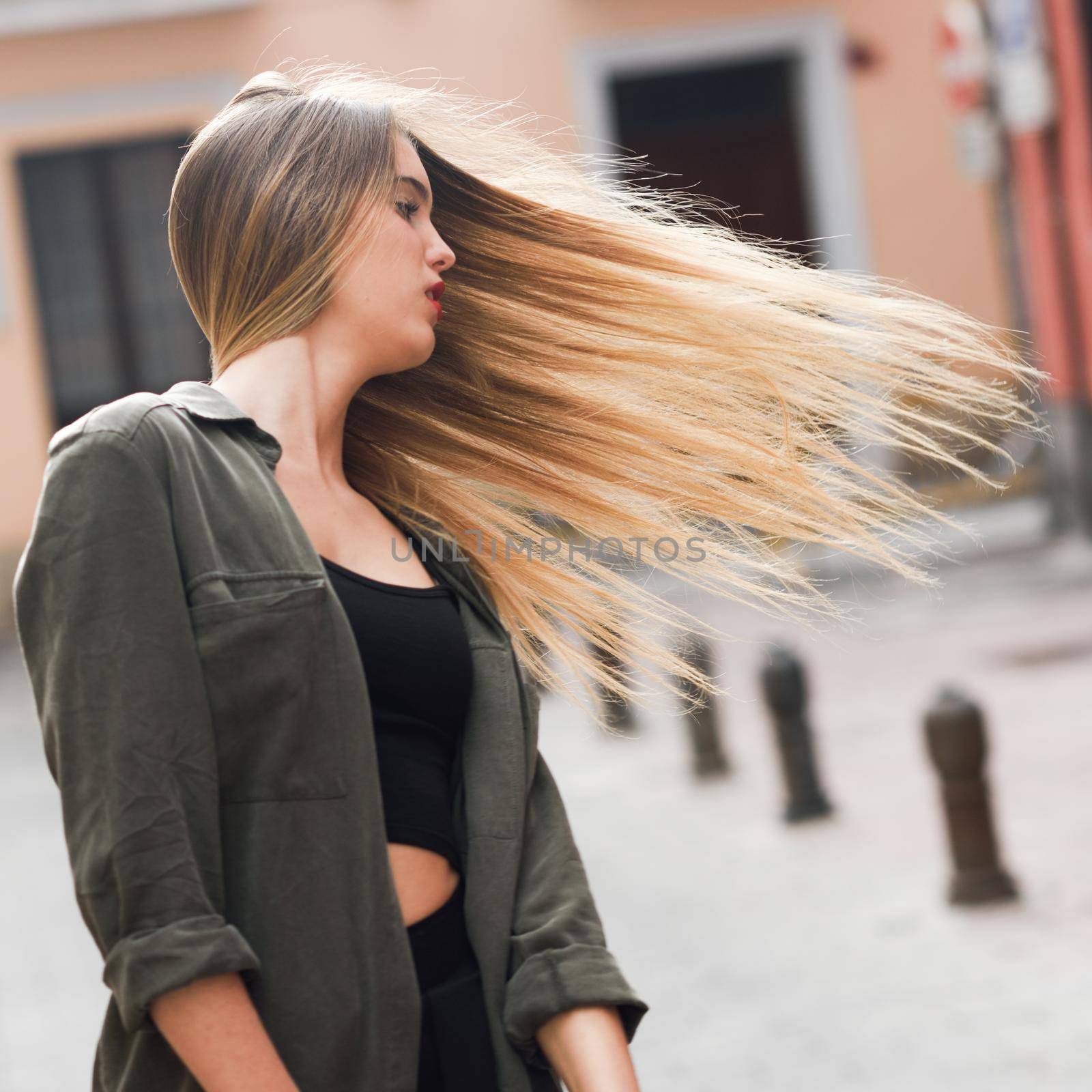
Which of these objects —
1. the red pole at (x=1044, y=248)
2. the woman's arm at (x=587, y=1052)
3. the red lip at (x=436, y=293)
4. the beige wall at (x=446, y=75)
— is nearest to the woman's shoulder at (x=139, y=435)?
the red lip at (x=436, y=293)

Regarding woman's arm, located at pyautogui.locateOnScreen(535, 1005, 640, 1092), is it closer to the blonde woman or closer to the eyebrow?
the blonde woman

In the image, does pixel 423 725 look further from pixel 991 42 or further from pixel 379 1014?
pixel 991 42

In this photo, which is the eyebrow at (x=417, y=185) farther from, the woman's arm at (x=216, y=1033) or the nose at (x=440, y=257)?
the woman's arm at (x=216, y=1033)

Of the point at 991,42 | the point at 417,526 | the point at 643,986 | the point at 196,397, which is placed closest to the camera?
the point at 196,397

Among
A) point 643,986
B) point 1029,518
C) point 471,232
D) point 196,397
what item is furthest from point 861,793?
point 1029,518

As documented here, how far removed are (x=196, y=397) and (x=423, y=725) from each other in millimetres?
448

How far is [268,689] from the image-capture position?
1.81 meters

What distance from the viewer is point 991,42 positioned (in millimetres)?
14758

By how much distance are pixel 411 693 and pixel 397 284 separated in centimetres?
48

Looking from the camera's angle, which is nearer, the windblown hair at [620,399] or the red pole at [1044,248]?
the windblown hair at [620,399]

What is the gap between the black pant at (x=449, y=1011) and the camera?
6.43 feet

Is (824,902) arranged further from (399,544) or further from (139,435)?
(139,435)

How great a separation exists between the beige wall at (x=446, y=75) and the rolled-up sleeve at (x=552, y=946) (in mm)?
15232

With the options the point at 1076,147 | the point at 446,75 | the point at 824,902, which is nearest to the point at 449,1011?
the point at 824,902
